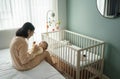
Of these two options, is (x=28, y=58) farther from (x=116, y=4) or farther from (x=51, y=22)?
(x=116, y=4)

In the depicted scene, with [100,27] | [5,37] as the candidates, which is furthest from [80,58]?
[5,37]

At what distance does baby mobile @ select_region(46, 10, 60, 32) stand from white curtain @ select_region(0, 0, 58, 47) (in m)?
0.09

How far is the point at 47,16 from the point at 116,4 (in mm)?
1583

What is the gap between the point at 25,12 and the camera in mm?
3023

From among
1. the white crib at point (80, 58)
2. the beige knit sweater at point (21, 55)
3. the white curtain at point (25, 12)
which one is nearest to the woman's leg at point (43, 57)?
the beige knit sweater at point (21, 55)

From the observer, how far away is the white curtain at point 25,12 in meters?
2.83

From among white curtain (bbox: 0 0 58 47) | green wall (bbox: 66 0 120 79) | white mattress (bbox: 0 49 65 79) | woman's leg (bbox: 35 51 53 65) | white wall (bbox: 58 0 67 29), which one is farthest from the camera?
white wall (bbox: 58 0 67 29)

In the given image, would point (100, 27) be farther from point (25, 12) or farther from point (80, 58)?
point (25, 12)

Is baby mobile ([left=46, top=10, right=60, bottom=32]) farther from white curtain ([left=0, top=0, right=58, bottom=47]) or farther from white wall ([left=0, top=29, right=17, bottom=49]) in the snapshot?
white wall ([left=0, top=29, right=17, bottom=49])

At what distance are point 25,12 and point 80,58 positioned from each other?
1592 mm

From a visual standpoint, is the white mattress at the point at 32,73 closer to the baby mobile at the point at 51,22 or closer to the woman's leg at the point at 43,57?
the woman's leg at the point at 43,57

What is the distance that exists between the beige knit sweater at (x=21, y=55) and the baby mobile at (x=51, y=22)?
1.24 metres

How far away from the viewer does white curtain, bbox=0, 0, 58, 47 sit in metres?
2.83

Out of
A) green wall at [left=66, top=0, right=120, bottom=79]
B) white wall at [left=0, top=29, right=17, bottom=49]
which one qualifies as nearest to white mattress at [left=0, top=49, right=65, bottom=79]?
white wall at [left=0, top=29, right=17, bottom=49]
